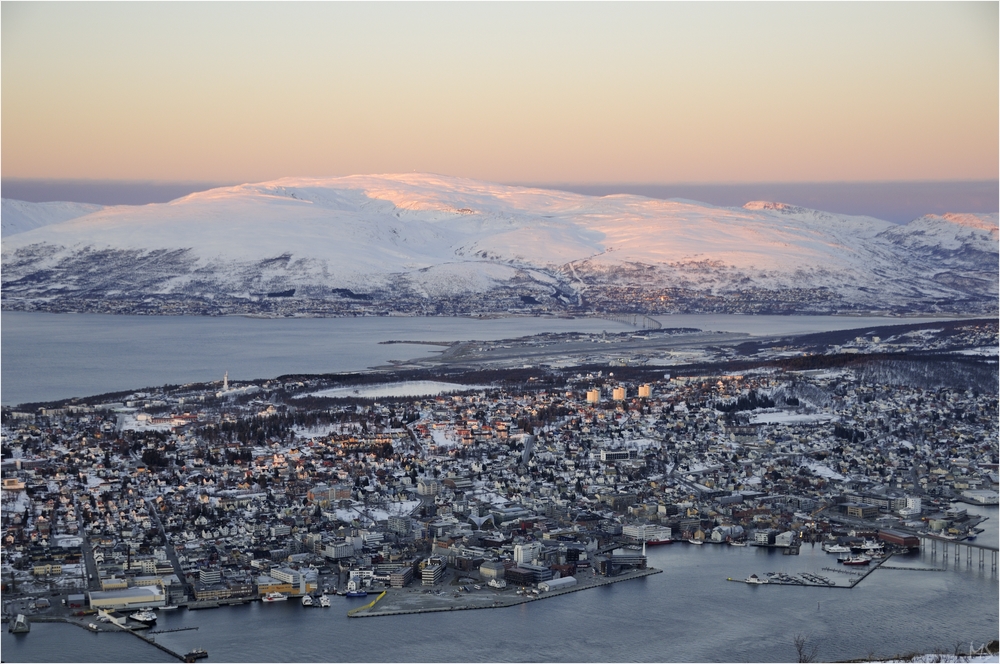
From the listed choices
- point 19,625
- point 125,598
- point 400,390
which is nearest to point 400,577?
point 125,598

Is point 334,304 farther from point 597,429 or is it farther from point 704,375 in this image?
point 597,429

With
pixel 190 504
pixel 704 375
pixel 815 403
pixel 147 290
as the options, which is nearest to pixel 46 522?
pixel 190 504

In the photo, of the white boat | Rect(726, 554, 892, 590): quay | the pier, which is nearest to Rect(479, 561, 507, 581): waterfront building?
the white boat

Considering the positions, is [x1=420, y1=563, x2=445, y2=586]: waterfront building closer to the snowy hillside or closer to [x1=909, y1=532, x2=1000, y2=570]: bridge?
[x1=909, y1=532, x2=1000, y2=570]: bridge

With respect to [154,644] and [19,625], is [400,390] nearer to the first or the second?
[19,625]

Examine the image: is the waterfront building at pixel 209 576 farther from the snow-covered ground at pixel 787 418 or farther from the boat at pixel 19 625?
the snow-covered ground at pixel 787 418

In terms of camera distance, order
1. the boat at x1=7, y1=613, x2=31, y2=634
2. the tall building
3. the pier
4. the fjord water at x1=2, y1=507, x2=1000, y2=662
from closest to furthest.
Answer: the pier
the fjord water at x1=2, y1=507, x2=1000, y2=662
the boat at x1=7, y1=613, x2=31, y2=634
the tall building
